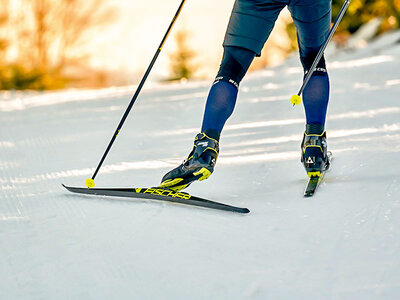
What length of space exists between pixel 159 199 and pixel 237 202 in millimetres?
312

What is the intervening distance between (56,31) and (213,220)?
25550mm

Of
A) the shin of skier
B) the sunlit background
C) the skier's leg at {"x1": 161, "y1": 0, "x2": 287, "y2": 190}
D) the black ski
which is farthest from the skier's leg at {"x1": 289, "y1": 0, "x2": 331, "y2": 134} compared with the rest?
the sunlit background

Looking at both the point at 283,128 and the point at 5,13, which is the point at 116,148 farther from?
the point at 5,13

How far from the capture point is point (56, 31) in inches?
1053

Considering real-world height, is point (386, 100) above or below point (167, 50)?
above

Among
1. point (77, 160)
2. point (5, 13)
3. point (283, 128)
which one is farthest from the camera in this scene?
point (5, 13)

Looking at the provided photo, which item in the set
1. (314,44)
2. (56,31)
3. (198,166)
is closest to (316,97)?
(314,44)

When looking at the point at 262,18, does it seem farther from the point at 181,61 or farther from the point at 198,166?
the point at 181,61

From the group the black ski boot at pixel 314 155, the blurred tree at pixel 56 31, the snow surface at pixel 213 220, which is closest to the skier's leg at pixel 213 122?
the snow surface at pixel 213 220

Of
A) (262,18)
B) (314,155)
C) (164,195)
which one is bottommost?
(164,195)

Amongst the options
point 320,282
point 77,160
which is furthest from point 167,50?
point 320,282

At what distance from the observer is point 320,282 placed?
1.76 meters

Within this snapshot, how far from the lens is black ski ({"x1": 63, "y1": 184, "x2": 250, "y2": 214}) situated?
2502mm

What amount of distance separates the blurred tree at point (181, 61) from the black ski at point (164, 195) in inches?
840
